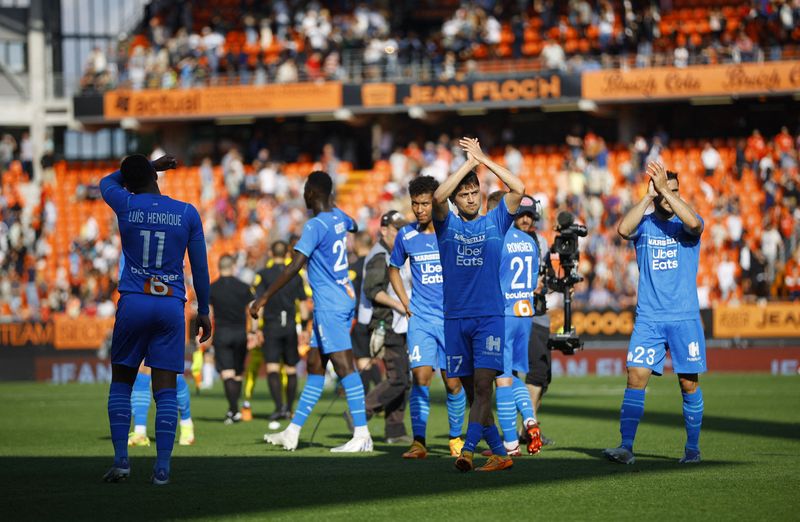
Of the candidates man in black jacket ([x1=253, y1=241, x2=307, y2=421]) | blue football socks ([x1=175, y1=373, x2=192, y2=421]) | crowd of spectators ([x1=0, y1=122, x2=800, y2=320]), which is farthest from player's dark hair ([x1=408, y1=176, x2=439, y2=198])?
crowd of spectators ([x1=0, y1=122, x2=800, y2=320])

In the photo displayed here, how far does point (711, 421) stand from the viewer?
15609 millimetres

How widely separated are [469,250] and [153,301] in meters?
2.51

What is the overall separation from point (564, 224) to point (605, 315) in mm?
15760

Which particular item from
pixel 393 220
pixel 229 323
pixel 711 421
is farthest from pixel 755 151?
pixel 393 220

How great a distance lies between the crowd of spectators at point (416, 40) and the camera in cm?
3556

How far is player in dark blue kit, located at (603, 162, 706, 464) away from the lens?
11.0 metres

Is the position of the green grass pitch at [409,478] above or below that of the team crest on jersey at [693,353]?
below

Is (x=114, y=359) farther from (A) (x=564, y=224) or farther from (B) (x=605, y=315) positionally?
(B) (x=605, y=315)

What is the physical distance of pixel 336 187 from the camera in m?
38.1

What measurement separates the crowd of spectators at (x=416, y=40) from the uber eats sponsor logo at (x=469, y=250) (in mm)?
26272

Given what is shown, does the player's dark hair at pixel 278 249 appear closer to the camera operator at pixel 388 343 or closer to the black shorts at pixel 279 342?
the black shorts at pixel 279 342

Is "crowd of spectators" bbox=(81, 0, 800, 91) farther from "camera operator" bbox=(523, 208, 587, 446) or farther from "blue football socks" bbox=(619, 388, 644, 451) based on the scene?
"blue football socks" bbox=(619, 388, 644, 451)

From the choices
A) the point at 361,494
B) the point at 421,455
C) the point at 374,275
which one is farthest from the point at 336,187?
the point at 361,494

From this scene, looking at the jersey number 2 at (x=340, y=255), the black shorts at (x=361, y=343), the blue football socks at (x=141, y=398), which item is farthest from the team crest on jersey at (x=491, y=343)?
the black shorts at (x=361, y=343)
